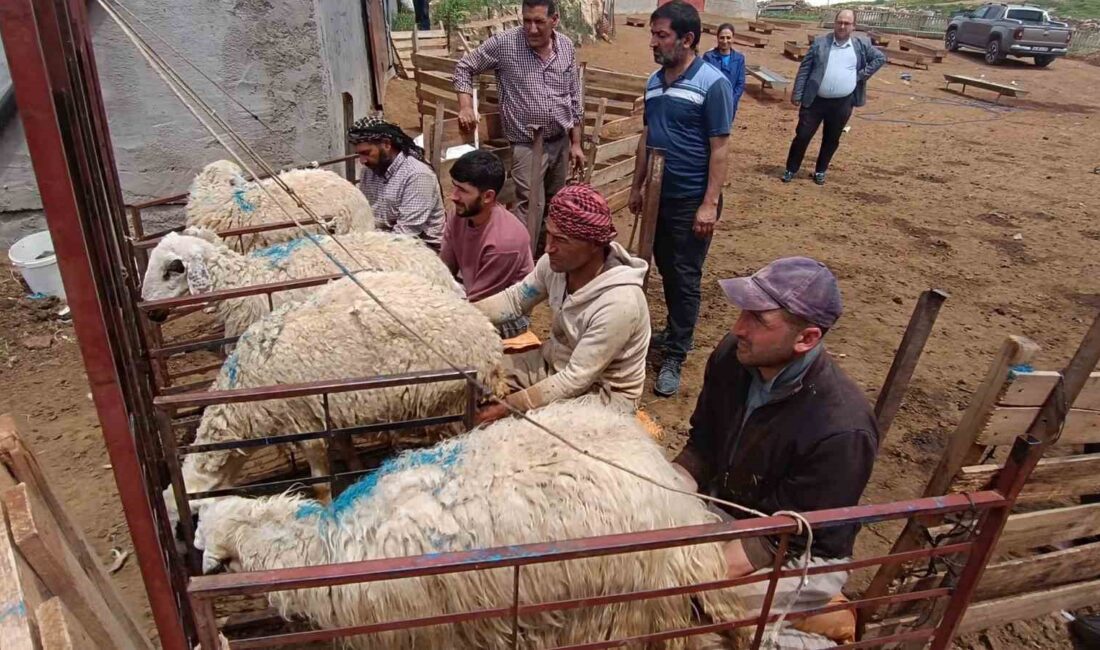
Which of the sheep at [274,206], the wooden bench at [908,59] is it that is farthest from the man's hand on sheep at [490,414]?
the wooden bench at [908,59]

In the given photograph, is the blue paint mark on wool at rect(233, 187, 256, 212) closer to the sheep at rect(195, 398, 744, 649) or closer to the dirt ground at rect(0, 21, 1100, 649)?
the dirt ground at rect(0, 21, 1100, 649)

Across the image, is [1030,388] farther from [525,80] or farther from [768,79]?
[768,79]

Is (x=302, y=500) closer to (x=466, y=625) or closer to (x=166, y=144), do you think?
(x=466, y=625)

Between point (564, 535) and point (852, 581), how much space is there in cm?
199

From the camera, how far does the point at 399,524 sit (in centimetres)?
212

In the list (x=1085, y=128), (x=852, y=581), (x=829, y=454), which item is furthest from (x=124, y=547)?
(x=1085, y=128)

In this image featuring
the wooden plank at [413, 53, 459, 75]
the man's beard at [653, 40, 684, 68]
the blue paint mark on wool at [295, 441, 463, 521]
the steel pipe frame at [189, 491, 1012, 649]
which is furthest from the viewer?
the wooden plank at [413, 53, 459, 75]

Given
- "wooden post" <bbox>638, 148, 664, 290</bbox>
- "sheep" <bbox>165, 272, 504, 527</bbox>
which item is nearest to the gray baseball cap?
"sheep" <bbox>165, 272, 504, 527</bbox>

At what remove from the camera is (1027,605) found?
2734mm

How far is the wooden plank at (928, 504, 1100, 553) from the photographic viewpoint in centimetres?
252

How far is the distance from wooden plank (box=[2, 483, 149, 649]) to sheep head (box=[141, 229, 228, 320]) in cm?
242

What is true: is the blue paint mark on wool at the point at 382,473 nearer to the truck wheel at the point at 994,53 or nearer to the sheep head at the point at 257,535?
the sheep head at the point at 257,535

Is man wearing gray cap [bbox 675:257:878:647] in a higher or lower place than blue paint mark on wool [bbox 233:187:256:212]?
higher

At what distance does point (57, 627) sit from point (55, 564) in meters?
0.18
